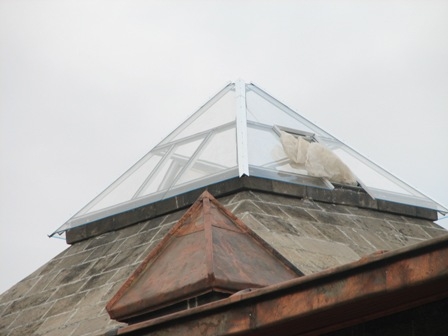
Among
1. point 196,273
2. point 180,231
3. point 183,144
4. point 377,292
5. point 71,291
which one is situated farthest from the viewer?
point 183,144

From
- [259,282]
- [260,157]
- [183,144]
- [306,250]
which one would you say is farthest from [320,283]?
[183,144]

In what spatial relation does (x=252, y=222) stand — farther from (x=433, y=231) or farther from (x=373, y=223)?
(x=433, y=231)

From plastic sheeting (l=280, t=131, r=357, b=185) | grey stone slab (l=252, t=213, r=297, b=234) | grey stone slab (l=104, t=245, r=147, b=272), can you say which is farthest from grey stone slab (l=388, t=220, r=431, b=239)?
grey stone slab (l=104, t=245, r=147, b=272)

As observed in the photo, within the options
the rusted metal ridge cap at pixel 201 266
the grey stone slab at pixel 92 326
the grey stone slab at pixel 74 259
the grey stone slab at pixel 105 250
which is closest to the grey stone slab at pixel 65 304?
the grey stone slab at pixel 92 326

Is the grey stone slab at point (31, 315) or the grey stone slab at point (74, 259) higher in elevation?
the grey stone slab at point (74, 259)

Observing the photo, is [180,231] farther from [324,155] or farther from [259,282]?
[324,155]

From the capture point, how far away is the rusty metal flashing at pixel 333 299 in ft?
20.4

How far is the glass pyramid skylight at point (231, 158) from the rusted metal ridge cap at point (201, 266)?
3751 mm

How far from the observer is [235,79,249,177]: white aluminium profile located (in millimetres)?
12778

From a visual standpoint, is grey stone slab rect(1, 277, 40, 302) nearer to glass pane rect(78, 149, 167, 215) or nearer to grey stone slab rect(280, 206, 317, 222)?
glass pane rect(78, 149, 167, 215)

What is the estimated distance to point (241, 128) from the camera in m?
13.8

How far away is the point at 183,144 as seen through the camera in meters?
14.5

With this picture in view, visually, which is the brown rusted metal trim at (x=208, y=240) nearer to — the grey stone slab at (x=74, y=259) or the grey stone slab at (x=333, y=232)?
the grey stone slab at (x=333, y=232)

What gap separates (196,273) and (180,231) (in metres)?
0.78
